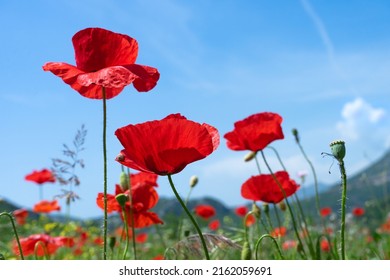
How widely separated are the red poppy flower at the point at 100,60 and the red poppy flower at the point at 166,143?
11 cm

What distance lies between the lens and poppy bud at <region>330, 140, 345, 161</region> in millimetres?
844

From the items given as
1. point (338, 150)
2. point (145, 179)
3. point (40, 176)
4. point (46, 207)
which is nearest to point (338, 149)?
point (338, 150)

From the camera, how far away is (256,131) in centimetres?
154

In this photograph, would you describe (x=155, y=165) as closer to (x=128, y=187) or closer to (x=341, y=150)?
(x=341, y=150)

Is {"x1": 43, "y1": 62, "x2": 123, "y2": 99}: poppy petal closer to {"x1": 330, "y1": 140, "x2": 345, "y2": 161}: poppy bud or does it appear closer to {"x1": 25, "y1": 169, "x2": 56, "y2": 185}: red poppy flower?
{"x1": 330, "y1": 140, "x2": 345, "y2": 161}: poppy bud

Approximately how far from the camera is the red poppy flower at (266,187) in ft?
5.09

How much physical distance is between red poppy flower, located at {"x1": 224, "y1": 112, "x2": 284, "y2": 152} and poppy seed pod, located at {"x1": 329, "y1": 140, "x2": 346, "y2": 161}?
684mm

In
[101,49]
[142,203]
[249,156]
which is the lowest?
[142,203]

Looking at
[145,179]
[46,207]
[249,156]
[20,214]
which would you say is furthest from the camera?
[20,214]

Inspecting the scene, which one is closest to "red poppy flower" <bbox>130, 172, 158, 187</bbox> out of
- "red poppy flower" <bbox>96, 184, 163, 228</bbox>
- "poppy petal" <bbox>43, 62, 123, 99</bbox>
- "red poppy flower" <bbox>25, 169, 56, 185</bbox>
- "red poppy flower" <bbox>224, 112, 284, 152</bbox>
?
"red poppy flower" <bbox>96, 184, 163, 228</bbox>

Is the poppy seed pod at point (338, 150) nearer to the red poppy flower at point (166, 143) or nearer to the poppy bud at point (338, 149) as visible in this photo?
the poppy bud at point (338, 149)

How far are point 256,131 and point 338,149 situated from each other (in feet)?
2.29

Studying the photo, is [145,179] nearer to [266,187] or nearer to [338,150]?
[266,187]
